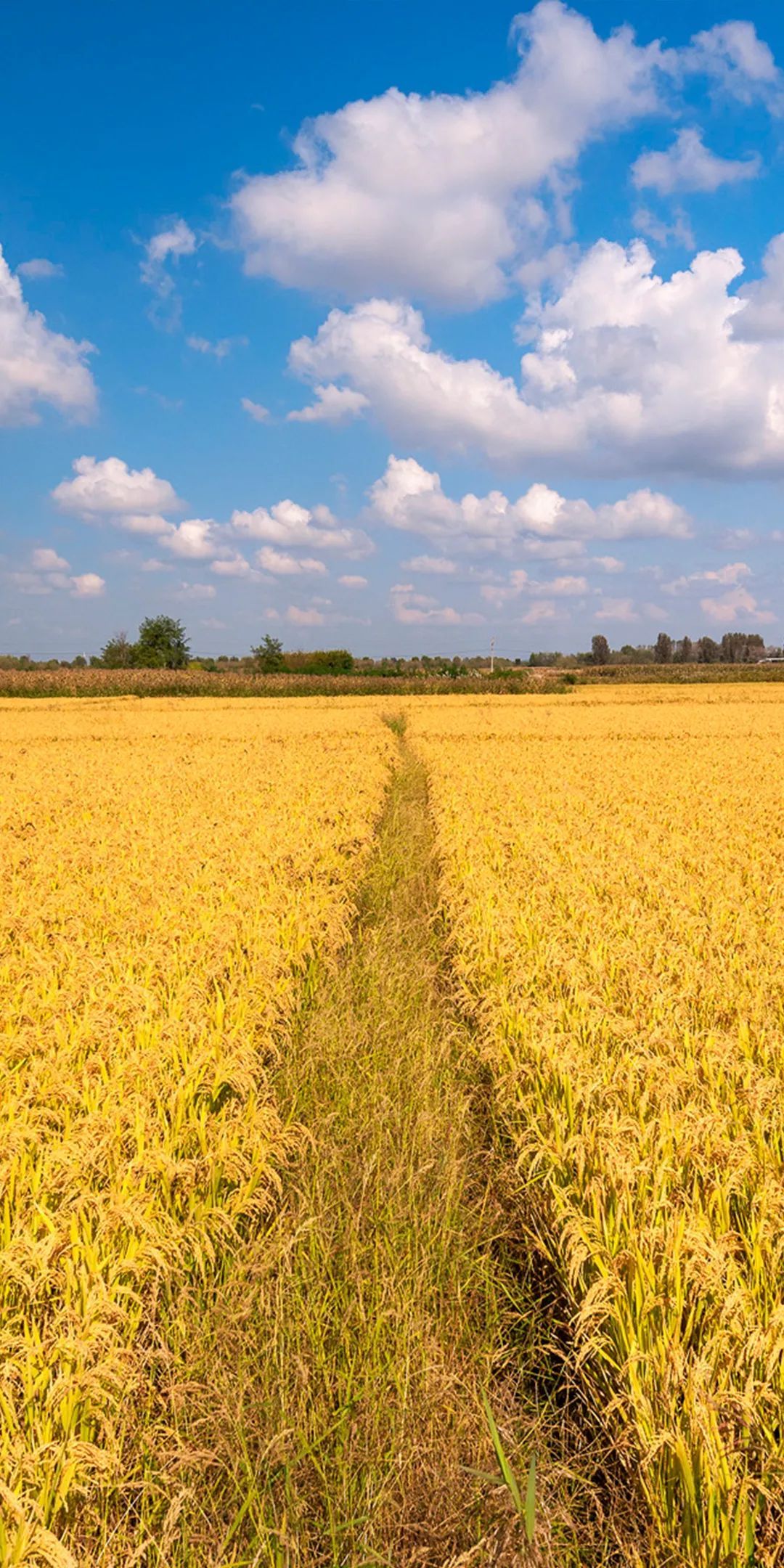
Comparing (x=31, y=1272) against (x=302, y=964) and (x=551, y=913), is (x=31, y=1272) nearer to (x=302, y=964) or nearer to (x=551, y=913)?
(x=302, y=964)

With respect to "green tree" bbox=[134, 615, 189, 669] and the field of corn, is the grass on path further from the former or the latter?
"green tree" bbox=[134, 615, 189, 669]

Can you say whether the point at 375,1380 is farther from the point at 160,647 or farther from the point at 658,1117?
the point at 160,647

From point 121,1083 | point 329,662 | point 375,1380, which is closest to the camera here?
point 375,1380

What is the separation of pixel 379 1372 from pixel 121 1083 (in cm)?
143

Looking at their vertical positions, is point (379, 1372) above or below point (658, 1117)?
below

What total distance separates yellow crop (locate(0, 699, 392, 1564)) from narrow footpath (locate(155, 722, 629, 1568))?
0.26 m

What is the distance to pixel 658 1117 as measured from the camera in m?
3.07

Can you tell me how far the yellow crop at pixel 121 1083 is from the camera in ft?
6.38

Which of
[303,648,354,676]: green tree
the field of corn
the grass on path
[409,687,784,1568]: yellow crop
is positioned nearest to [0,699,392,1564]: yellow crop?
the field of corn

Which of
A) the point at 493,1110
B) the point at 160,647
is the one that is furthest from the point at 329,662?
the point at 493,1110

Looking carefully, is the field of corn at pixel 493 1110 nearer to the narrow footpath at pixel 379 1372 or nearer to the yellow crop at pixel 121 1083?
the yellow crop at pixel 121 1083

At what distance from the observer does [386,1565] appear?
76.2 inches

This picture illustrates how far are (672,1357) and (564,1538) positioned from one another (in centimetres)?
59

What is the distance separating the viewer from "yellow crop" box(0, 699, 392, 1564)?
194 centimetres
